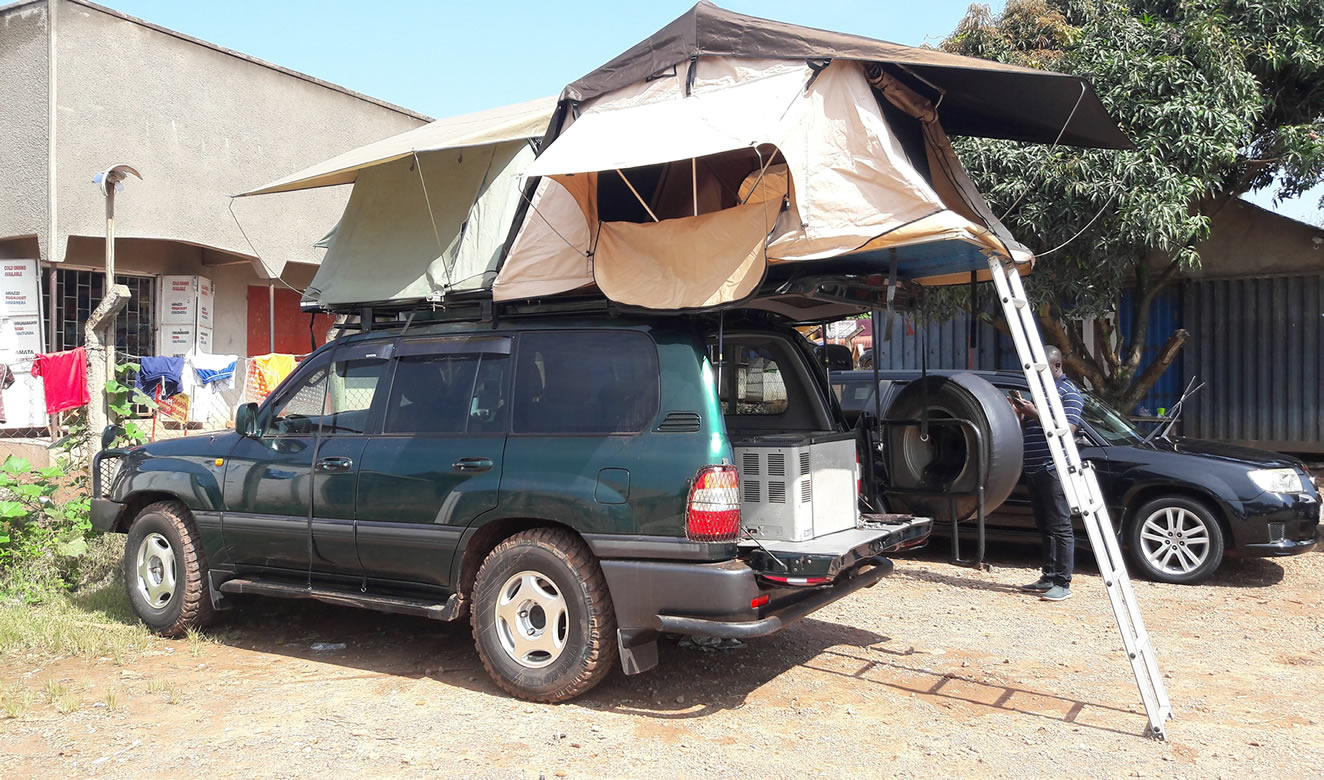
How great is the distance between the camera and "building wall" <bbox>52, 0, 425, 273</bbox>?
13.4 meters

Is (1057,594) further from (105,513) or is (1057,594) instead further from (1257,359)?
(1257,359)

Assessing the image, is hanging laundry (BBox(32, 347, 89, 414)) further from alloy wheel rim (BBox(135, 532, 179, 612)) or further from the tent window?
the tent window

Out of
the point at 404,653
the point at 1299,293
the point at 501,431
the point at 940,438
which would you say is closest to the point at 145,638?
the point at 404,653

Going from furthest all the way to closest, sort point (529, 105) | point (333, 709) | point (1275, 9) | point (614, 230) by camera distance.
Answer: point (1275, 9)
point (529, 105)
point (614, 230)
point (333, 709)

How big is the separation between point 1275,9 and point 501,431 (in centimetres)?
1027

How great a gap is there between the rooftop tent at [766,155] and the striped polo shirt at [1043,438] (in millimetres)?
1874

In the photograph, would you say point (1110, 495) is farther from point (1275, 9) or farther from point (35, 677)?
point (35, 677)

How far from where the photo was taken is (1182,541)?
7773mm

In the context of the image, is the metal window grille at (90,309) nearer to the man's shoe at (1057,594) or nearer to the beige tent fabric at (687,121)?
the beige tent fabric at (687,121)

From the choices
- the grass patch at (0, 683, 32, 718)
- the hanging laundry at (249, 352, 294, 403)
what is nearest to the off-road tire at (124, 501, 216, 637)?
the grass patch at (0, 683, 32, 718)

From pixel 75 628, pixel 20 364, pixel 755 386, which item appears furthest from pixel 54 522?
pixel 20 364

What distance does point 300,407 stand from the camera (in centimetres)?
614

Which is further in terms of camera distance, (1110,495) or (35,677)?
(1110,495)

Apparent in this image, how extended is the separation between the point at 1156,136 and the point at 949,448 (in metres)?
5.49
